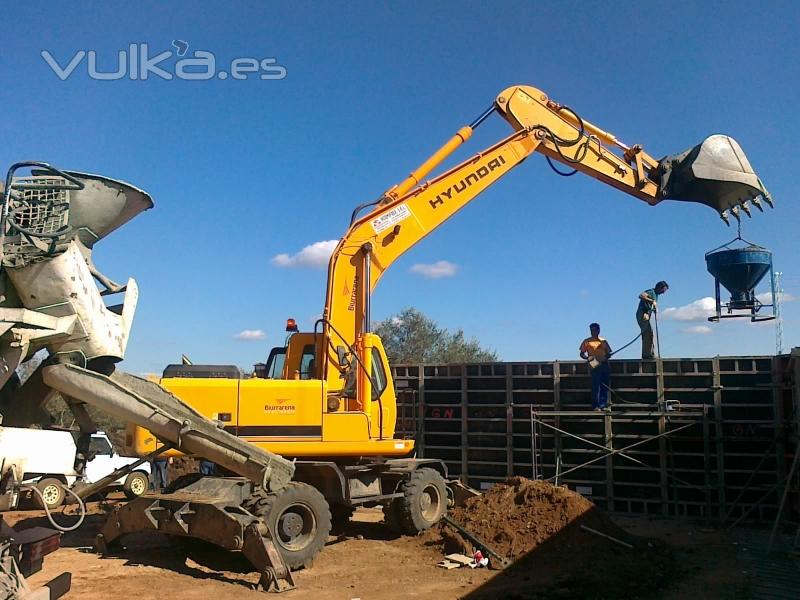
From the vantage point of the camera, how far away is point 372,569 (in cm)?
938

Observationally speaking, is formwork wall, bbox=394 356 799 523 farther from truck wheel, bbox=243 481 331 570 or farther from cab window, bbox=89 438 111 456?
cab window, bbox=89 438 111 456

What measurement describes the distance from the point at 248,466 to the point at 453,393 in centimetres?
750

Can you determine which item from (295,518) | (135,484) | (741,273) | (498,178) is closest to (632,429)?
(741,273)

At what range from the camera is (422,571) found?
368 inches

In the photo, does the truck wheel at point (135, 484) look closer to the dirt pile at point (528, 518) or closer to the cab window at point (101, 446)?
→ the cab window at point (101, 446)

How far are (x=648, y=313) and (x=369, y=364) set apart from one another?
660 cm

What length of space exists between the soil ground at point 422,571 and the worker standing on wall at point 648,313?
4306 millimetres

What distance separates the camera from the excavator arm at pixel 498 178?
37.7 feet

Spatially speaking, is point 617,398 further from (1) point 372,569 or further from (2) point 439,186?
(1) point 372,569

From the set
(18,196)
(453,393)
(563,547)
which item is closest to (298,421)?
(563,547)

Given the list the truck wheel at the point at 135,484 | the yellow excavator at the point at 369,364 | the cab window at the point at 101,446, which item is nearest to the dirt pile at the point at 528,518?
the yellow excavator at the point at 369,364

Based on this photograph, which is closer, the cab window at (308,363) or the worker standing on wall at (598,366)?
the cab window at (308,363)

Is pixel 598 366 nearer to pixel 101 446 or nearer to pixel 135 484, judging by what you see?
pixel 135 484

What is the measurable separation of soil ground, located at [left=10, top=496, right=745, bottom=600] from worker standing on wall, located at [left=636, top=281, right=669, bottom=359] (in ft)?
14.1
